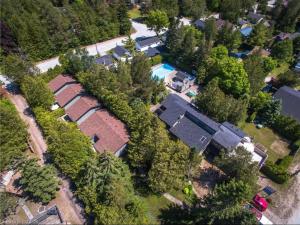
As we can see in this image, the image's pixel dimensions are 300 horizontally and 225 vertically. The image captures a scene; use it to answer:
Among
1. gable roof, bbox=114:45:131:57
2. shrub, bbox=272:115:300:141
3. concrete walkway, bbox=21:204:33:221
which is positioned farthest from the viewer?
gable roof, bbox=114:45:131:57

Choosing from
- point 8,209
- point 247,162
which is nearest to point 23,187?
point 8,209

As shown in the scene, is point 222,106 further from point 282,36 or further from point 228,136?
point 282,36

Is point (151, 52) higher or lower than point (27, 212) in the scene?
higher

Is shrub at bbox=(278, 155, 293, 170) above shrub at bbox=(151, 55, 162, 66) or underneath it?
underneath

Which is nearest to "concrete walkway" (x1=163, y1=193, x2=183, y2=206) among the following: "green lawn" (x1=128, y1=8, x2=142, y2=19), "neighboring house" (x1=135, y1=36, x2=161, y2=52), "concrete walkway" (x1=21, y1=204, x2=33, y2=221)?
"concrete walkway" (x1=21, y1=204, x2=33, y2=221)

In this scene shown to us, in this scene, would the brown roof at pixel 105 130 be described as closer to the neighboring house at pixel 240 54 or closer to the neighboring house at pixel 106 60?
the neighboring house at pixel 106 60

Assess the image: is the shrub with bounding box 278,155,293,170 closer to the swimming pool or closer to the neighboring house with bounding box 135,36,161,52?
the swimming pool

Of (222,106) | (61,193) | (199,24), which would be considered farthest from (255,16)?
(61,193)
